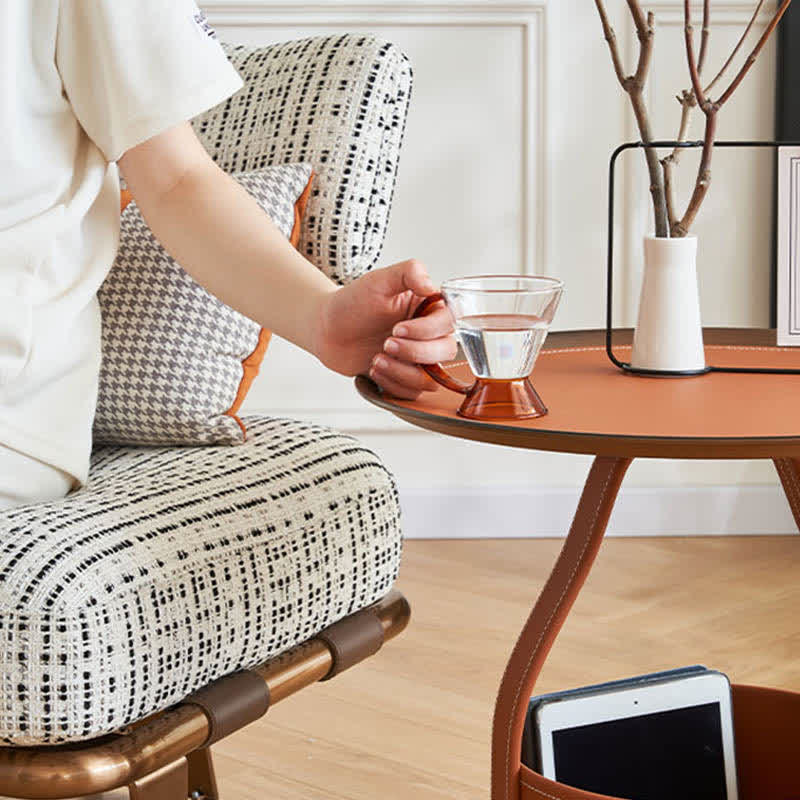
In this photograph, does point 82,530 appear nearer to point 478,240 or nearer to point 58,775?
point 58,775

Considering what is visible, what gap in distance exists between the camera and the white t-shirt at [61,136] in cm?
100

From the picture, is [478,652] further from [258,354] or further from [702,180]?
[702,180]

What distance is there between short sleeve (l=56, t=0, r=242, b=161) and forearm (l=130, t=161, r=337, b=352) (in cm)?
5

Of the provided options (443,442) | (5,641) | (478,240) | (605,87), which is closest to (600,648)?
(443,442)

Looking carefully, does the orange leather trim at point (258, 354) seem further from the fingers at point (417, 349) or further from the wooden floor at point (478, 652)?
the wooden floor at point (478, 652)

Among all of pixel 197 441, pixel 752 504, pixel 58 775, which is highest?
pixel 197 441

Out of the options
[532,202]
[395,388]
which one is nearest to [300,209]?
[395,388]

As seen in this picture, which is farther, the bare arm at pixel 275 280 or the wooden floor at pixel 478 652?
the wooden floor at pixel 478 652

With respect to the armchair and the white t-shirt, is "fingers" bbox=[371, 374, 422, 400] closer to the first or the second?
the armchair

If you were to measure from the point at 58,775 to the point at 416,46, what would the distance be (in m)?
2.04

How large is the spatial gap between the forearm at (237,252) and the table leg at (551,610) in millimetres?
279

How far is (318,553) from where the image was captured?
41.9 inches

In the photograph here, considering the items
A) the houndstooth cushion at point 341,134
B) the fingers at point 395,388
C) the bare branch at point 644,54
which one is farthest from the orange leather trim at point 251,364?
the bare branch at point 644,54

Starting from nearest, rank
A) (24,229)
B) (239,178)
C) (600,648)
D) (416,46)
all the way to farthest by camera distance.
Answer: (24,229) → (239,178) → (600,648) → (416,46)
